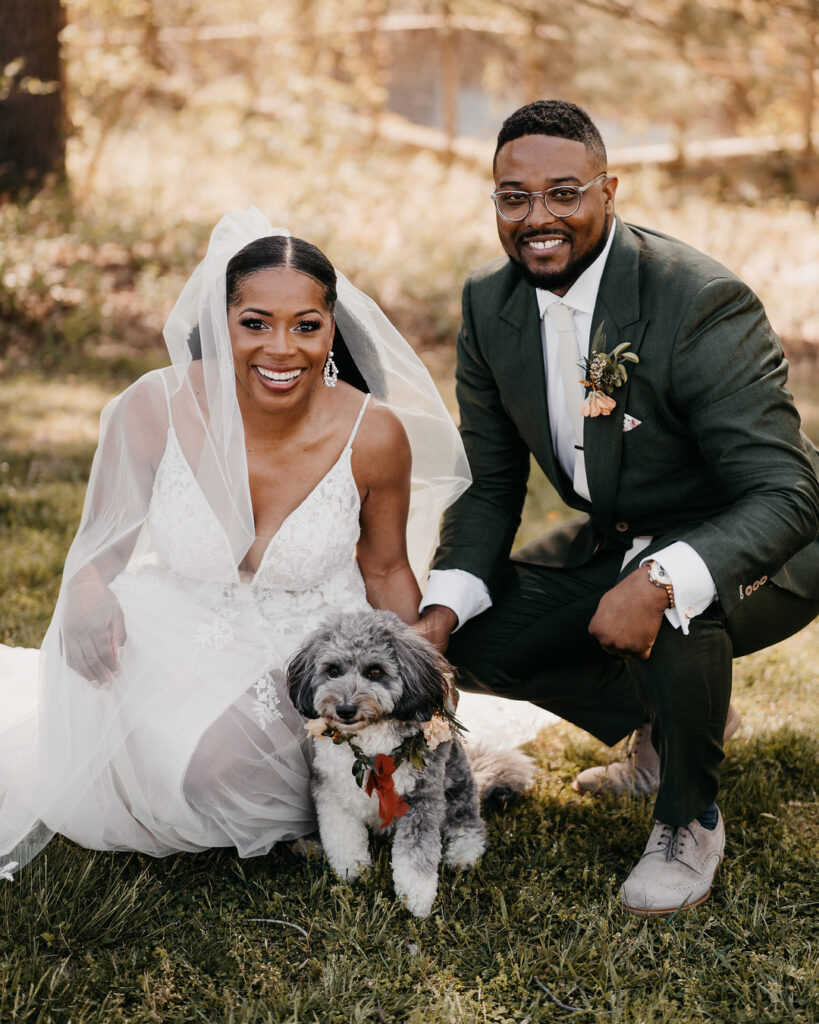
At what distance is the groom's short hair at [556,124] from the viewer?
9.86ft

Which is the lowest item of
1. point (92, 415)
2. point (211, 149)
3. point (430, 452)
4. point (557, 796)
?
point (557, 796)

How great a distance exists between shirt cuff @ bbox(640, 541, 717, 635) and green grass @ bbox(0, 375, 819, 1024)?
857mm

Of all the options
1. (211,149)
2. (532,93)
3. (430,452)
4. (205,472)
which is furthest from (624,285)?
(532,93)

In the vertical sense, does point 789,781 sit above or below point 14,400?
below

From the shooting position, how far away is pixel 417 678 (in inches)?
109

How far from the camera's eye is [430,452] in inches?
143

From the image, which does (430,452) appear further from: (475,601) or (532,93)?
(532,93)

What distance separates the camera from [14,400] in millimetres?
7281

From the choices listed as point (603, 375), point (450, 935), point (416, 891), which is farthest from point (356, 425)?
point (450, 935)

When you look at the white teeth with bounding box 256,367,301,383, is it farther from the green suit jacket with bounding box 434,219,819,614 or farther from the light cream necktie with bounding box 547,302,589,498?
the light cream necktie with bounding box 547,302,589,498

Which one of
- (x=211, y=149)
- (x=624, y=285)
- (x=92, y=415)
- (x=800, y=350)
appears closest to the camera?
(x=624, y=285)

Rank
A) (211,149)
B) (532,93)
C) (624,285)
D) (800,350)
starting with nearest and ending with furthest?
(624,285) < (800,350) < (211,149) < (532,93)

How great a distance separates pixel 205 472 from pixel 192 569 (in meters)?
0.33

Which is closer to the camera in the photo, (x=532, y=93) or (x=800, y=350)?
(x=800, y=350)
